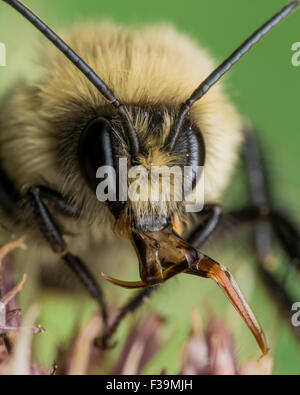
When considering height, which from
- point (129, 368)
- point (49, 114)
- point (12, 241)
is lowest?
point (129, 368)

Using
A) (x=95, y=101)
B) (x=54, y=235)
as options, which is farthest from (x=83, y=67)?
(x=54, y=235)

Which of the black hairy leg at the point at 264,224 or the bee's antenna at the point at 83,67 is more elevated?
the bee's antenna at the point at 83,67

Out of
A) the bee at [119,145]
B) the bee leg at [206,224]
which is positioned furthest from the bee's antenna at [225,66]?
the bee leg at [206,224]

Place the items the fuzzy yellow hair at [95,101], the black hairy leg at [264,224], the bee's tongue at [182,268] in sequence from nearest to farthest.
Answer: the bee's tongue at [182,268] < the fuzzy yellow hair at [95,101] < the black hairy leg at [264,224]

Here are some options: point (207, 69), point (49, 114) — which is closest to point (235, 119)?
point (207, 69)

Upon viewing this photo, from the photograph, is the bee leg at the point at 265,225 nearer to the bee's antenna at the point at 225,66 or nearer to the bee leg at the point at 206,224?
the bee leg at the point at 206,224

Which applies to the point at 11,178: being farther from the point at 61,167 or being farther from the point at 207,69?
the point at 207,69

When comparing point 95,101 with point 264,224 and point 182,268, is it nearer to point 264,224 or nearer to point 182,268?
point 182,268

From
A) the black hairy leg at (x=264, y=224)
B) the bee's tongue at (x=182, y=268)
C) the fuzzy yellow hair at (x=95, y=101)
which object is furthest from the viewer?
the black hairy leg at (x=264, y=224)
